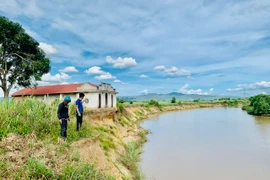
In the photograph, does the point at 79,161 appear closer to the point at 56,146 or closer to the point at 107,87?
the point at 56,146

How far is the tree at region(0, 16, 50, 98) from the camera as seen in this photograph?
18.2m

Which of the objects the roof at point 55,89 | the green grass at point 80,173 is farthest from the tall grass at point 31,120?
the roof at point 55,89

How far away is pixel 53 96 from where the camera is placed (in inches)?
842

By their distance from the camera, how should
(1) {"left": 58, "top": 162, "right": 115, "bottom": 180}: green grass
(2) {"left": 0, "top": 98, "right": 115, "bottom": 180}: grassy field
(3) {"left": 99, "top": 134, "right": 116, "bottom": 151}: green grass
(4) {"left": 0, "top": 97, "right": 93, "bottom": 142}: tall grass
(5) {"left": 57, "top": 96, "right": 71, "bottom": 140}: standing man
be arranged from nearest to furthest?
(2) {"left": 0, "top": 98, "right": 115, "bottom": 180}: grassy field
(1) {"left": 58, "top": 162, "right": 115, "bottom": 180}: green grass
(4) {"left": 0, "top": 97, "right": 93, "bottom": 142}: tall grass
(5) {"left": 57, "top": 96, "right": 71, "bottom": 140}: standing man
(3) {"left": 99, "top": 134, "right": 116, "bottom": 151}: green grass

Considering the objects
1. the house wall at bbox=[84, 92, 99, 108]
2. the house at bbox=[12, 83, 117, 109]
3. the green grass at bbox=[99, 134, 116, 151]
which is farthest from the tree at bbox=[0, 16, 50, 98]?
the green grass at bbox=[99, 134, 116, 151]

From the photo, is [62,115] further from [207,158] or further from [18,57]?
[18,57]

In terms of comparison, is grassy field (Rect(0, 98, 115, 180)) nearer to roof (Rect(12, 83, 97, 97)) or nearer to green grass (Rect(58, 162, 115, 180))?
green grass (Rect(58, 162, 115, 180))

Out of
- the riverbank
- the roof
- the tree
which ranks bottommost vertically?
the riverbank

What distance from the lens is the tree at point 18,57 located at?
59.8 feet

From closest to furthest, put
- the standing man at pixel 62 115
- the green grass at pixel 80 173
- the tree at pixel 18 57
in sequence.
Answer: the green grass at pixel 80 173 < the standing man at pixel 62 115 < the tree at pixel 18 57

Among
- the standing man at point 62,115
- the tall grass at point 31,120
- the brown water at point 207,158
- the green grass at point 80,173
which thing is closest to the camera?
the green grass at point 80,173

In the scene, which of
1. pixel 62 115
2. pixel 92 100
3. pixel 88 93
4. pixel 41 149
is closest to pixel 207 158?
pixel 92 100

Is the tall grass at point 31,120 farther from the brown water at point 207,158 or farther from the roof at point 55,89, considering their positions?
the roof at point 55,89

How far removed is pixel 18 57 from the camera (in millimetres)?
19938
